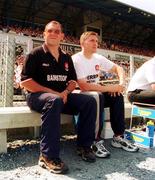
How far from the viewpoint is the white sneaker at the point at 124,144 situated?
3.72 metres

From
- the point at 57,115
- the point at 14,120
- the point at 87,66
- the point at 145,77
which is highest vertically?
the point at 87,66

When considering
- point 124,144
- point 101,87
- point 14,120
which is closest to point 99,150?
point 124,144

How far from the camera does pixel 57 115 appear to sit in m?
2.88

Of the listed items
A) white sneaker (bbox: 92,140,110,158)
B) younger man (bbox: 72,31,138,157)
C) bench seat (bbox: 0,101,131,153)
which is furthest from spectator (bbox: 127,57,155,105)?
bench seat (bbox: 0,101,131,153)

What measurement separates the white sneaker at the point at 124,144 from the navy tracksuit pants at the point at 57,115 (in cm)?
66

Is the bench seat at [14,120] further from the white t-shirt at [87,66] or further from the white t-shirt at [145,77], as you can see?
the white t-shirt at [145,77]

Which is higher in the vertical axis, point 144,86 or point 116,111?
point 144,86

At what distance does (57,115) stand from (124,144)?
1.22 meters

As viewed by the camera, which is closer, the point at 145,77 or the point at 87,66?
the point at 87,66

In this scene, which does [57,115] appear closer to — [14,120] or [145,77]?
[14,120]

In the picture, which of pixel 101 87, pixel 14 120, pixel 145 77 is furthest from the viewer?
pixel 145 77

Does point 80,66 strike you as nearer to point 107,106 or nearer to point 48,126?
point 107,106

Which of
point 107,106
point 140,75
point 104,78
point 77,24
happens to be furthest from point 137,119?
point 77,24

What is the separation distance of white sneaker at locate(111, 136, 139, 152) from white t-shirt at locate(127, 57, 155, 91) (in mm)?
832
